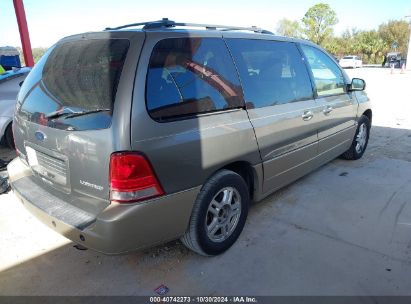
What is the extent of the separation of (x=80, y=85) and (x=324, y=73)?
3094 millimetres

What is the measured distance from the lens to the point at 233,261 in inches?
114

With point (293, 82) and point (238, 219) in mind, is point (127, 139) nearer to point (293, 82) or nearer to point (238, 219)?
point (238, 219)

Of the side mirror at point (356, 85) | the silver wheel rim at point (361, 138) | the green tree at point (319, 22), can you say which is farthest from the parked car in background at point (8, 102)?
the green tree at point (319, 22)

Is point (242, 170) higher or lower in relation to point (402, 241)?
higher

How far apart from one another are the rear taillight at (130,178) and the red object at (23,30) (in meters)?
8.57

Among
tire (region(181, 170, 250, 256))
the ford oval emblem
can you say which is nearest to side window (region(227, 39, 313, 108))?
tire (region(181, 170, 250, 256))

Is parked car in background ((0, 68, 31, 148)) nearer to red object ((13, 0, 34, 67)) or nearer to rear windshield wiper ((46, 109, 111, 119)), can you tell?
red object ((13, 0, 34, 67))

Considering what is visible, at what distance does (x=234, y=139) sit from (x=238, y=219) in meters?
0.79

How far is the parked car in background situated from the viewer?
221 inches

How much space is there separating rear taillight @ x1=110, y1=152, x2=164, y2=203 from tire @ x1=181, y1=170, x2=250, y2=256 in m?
0.53

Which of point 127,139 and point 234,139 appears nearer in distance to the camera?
point 127,139

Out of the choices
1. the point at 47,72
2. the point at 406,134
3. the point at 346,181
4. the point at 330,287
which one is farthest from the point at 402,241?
the point at 406,134

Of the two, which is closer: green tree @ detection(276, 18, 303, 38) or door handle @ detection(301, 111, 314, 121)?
door handle @ detection(301, 111, 314, 121)

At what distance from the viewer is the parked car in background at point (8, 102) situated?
18.4 ft
